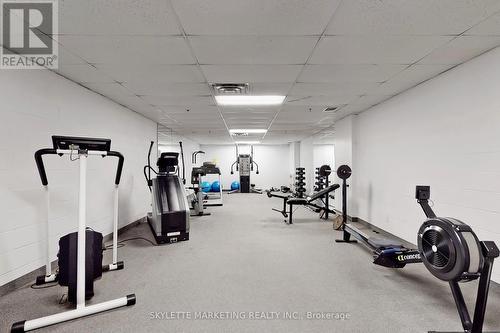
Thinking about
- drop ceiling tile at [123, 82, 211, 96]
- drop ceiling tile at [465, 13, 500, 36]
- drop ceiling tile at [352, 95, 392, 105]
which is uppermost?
drop ceiling tile at [352, 95, 392, 105]

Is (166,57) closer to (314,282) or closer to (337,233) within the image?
(314,282)

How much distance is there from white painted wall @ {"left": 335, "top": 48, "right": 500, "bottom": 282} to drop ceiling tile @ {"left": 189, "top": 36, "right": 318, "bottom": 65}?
1.85 metres

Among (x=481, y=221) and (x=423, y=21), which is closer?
(x=423, y=21)

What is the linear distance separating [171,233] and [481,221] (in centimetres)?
400

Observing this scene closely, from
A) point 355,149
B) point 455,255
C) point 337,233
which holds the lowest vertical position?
point 337,233

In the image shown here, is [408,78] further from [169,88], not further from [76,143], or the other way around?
[76,143]

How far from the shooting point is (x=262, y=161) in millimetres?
12734

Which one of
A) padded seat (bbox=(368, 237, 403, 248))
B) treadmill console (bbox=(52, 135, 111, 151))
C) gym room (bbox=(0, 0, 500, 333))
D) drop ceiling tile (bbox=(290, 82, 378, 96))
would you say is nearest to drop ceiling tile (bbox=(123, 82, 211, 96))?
gym room (bbox=(0, 0, 500, 333))

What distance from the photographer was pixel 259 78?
10.3ft

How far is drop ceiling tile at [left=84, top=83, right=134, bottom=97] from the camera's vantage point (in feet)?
11.0

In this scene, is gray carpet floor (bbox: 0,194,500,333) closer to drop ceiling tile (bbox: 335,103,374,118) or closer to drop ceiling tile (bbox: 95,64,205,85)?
drop ceiling tile (bbox: 95,64,205,85)

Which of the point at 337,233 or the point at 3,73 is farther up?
the point at 3,73

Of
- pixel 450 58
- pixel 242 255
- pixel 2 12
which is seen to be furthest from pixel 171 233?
pixel 450 58

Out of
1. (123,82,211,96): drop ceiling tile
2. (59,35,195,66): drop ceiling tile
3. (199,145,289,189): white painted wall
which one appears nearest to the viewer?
(59,35,195,66): drop ceiling tile
